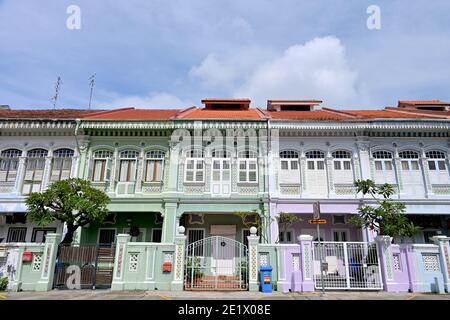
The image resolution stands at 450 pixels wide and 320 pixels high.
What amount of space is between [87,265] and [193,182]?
19.3 feet

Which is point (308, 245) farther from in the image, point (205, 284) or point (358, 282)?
point (205, 284)

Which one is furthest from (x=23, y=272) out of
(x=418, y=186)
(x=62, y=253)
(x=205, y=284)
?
(x=418, y=186)

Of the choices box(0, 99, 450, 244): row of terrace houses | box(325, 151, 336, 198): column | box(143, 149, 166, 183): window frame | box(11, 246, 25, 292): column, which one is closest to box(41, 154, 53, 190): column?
box(0, 99, 450, 244): row of terrace houses

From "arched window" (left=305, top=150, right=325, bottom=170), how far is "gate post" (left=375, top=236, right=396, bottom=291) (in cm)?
541

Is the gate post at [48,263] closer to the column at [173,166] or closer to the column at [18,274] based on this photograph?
the column at [18,274]

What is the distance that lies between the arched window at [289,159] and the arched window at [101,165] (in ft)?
27.4

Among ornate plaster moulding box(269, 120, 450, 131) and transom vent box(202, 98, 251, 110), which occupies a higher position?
transom vent box(202, 98, 251, 110)

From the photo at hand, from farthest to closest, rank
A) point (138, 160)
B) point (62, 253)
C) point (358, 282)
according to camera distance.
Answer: point (138, 160)
point (62, 253)
point (358, 282)

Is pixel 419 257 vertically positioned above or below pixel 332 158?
below

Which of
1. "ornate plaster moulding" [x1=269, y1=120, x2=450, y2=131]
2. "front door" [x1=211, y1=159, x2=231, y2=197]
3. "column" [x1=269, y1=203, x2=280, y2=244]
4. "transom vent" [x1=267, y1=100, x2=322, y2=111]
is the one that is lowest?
"column" [x1=269, y1=203, x2=280, y2=244]

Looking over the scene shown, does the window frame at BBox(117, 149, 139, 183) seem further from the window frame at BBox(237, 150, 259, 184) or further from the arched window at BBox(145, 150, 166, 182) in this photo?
the window frame at BBox(237, 150, 259, 184)

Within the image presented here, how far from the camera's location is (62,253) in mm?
10938

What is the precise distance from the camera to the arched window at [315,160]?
50.5 ft

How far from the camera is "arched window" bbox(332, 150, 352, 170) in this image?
15.3m
